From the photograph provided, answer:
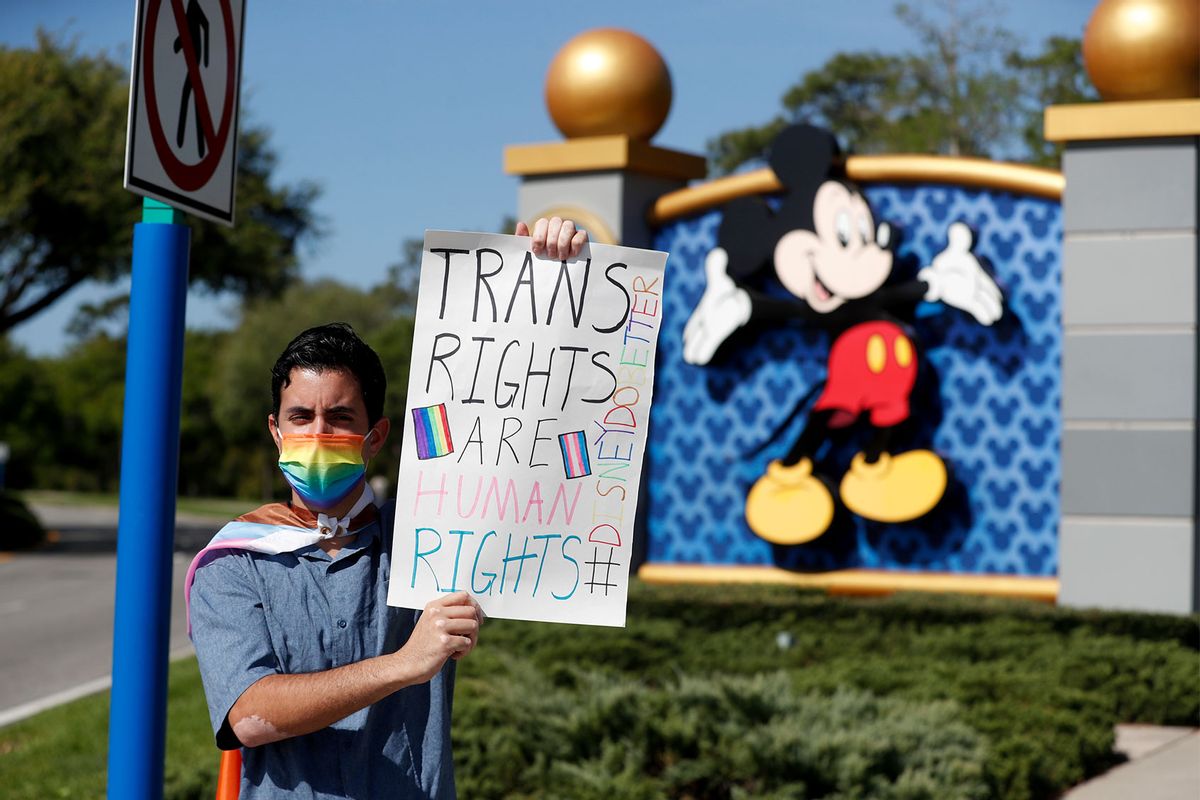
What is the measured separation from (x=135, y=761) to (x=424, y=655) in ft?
4.15

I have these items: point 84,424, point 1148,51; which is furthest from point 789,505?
point 84,424

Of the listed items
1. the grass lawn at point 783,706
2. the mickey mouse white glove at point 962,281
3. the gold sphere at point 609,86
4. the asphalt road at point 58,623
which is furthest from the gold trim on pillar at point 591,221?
the asphalt road at point 58,623

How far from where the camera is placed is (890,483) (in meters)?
13.0

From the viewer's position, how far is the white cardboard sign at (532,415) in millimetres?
2887

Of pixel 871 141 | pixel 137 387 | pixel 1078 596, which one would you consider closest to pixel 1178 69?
pixel 1078 596

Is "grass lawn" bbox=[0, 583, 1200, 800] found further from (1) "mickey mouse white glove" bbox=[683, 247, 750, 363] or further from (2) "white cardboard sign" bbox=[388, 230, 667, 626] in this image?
(2) "white cardboard sign" bbox=[388, 230, 667, 626]

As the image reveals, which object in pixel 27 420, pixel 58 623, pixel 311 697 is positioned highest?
pixel 27 420

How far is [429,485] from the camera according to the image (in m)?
2.89

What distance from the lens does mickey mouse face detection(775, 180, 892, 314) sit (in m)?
13.2

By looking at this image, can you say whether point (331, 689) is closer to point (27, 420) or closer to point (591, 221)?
point (591, 221)

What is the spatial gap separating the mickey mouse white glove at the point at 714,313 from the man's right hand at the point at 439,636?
11.2 m

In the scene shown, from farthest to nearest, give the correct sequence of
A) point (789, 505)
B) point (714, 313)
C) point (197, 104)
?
point (714, 313) → point (789, 505) → point (197, 104)

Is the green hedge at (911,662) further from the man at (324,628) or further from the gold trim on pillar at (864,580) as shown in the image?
the man at (324,628)

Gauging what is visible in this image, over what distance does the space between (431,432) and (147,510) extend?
3.11 ft
